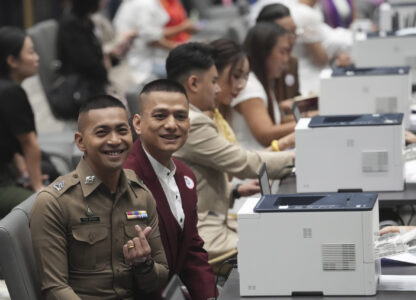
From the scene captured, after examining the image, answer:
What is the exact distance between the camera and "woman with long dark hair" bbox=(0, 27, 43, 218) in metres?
4.55

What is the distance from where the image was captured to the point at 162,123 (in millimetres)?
3230

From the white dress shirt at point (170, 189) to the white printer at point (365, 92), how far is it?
1538 millimetres

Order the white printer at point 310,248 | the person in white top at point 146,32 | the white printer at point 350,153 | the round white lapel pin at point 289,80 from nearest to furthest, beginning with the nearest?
the white printer at point 310,248
the white printer at point 350,153
the round white lapel pin at point 289,80
the person in white top at point 146,32

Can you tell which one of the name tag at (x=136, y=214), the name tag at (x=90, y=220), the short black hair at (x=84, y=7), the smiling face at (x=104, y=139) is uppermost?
the smiling face at (x=104, y=139)

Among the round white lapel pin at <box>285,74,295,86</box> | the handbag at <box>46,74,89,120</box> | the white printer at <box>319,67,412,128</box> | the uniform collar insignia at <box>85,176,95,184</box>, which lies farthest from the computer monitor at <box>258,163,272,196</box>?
the handbag at <box>46,74,89,120</box>

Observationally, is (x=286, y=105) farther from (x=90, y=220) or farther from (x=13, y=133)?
(x=90, y=220)

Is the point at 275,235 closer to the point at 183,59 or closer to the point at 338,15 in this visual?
the point at 183,59

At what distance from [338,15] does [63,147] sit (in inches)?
101

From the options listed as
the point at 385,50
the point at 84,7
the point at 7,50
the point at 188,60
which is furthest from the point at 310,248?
the point at 84,7

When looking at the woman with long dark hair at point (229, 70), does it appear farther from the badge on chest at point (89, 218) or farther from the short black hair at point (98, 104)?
the badge on chest at point (89, 218)

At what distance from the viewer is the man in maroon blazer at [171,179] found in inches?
126

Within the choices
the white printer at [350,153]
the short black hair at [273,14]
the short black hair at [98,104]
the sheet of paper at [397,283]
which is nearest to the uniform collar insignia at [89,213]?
the short black hair at [98,104]

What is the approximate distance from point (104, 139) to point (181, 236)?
0.49 m

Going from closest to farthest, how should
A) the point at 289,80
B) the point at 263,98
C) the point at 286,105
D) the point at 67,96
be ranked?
1. the point at 263,98
2. the point at 286,105
3. the point at 289,80
4. the point at 67,96
